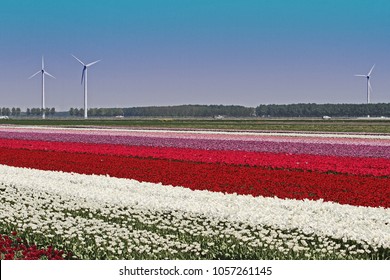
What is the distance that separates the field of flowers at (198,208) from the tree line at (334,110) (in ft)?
509

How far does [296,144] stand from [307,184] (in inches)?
590

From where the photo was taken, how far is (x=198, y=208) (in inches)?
528

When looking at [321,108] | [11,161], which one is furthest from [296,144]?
[321,108]

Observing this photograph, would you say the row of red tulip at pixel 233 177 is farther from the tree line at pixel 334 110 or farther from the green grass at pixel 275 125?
the tree line at pixel 334 110

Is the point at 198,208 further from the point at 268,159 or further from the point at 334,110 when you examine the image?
the point at 334,110

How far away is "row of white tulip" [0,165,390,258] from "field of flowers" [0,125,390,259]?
2 cm

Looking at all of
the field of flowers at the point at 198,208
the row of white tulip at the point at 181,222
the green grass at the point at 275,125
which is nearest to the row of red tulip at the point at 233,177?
the field of flowers at the point at 198,208

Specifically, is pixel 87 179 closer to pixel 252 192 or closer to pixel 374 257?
pixel 252 192

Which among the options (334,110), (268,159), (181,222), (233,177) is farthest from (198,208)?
(334,110)

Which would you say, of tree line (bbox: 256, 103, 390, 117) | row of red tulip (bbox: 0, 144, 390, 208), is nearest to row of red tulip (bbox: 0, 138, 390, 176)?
row of red tulip (bbox: 0, 144, 390, 208)

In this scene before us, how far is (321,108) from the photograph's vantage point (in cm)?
19562

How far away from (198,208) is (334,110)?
18045 cm

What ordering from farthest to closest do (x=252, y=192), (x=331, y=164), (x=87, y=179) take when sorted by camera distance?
(x=331, y=164) → (x=87, y=179) → (x=252, y=192)

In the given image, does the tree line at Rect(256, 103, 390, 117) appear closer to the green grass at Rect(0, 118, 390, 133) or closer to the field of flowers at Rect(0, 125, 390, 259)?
the green grass at Rect(0, 118, 390, 133)
